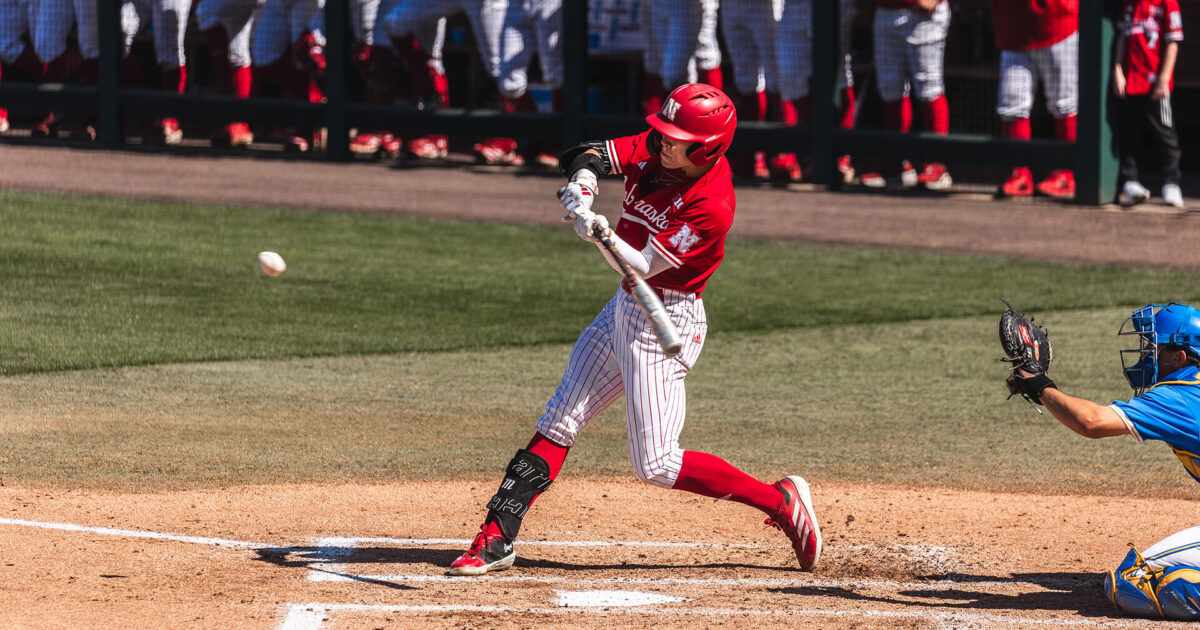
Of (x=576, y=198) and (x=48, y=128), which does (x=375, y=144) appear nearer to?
(x=48, y=128)

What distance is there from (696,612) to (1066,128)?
965cm

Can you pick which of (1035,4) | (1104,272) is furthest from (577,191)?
(1035,4)

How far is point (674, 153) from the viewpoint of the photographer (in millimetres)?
4727

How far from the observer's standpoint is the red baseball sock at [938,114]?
13.7 meters

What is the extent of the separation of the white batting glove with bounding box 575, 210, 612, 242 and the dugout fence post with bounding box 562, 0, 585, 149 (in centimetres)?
1051

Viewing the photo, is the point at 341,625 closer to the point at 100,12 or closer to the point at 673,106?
the point at 673,106

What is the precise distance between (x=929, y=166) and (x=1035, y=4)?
1.99m

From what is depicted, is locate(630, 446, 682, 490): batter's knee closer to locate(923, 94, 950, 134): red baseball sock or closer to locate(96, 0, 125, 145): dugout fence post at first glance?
locate(923, 94, 950, 134): red baseball sock

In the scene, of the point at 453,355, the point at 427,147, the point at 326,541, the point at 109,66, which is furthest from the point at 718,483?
the point at 109,66

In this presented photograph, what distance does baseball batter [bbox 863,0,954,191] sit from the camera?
13422 mm

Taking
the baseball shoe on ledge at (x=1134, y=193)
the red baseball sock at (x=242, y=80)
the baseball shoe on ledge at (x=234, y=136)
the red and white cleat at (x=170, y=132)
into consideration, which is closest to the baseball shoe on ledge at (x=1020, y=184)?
the baseball shoe on ledge at (x=1134, y=193)

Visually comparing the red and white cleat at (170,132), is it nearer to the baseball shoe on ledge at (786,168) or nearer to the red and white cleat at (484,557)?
the baseball shoe on ledge at (786,168)

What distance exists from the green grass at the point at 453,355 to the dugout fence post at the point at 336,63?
314 centimetres

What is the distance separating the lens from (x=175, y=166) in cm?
1580
